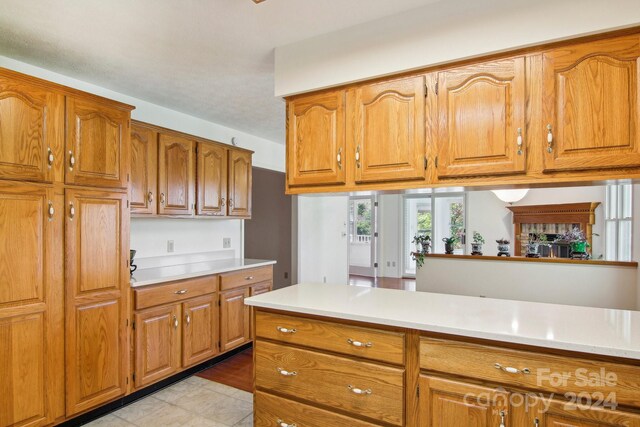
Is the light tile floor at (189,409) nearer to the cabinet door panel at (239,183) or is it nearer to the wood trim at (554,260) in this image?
the cabinet door panel at (239,183)

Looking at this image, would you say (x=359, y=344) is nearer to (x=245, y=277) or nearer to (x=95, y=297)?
(x=95, y=297)

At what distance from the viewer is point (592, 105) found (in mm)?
1608

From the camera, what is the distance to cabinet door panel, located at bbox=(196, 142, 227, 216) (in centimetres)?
349

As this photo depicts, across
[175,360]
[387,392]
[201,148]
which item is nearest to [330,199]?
[201,148]

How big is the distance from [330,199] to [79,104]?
442 cm

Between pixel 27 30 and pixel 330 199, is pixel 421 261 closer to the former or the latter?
pixel 330 199

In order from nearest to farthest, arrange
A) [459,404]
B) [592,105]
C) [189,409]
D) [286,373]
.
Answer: [459,404] < [592,105] < [286,373] < [189,409]

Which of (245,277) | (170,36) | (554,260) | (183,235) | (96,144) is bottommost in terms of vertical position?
(245,277)

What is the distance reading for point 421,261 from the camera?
13.5 ft

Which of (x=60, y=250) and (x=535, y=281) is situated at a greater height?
(x=60, y=250)

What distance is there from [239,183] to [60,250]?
202 cm

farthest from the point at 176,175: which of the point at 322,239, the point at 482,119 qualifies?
the point at 322,239

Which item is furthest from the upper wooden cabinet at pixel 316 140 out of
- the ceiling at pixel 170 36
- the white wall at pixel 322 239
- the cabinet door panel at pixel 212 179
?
the white wall at pixel 322 239

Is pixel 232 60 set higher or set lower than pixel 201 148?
higher
